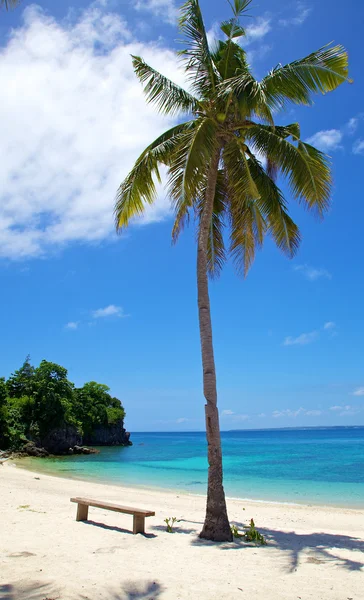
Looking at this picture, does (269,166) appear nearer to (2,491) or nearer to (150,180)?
(150,180)

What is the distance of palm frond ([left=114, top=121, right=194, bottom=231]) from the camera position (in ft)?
31.0

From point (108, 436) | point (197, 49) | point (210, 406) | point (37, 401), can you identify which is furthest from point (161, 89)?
point (108, 436)

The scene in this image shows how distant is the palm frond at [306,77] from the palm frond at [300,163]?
2.21ft

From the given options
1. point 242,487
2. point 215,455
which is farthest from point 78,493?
point 215,455

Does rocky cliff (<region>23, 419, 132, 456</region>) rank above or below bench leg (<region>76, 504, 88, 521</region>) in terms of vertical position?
above

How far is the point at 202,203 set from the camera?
10.6 meters

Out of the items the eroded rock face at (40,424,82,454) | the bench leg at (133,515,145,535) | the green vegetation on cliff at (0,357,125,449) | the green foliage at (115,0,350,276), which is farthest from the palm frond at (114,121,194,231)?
the eroded rock face at (40,424,82,454)

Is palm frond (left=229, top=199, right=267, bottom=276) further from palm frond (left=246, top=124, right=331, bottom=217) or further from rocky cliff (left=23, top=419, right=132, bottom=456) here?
rocky cliff (left=23, top=419, right=132, bottom=456)

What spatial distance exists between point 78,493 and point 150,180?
12.0 metres

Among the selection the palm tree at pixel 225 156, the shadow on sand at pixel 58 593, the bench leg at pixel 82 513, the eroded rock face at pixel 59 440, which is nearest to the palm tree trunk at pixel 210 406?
the palm tree at pixel 225 156

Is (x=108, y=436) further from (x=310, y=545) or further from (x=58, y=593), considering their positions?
(x=58, y=593)

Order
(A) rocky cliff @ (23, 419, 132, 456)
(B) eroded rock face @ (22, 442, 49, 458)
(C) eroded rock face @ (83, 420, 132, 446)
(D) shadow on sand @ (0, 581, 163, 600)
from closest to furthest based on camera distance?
(D) shadow on sand @ (0, 581, 163, 600), (B) eroded rock face @ (22, 442, 49, 458), (A) rocky cliff @ (23, 419, 132, 456), (C) eroded rock face @ (83, 420, 132, 446)

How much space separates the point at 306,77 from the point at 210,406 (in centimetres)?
641

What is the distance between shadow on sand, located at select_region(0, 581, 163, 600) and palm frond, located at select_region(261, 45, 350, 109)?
27.1 feet
